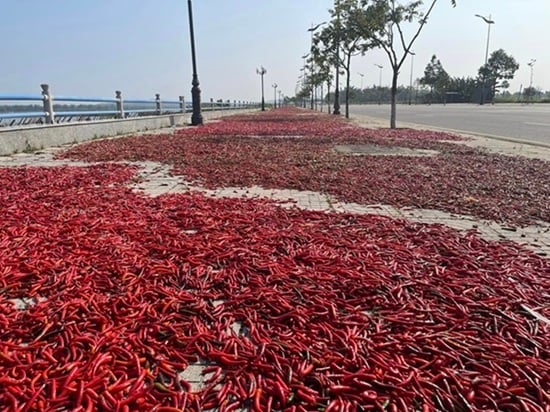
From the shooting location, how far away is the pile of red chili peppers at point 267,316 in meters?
2.02

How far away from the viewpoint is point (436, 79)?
107625 mm

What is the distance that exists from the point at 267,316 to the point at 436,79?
117 metres

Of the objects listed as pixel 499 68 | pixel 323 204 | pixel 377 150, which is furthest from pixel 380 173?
pixel 499 68

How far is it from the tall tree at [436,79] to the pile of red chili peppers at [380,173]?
104 m

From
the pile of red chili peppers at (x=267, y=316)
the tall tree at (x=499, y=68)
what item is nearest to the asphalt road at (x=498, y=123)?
the pile of red chili peppers at (x=267, y=316)

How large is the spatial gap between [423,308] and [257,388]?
1331mm

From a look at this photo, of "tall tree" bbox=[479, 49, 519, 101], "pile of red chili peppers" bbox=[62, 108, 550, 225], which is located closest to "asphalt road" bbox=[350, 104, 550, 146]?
"pile of red chili peppers" bbox=[62, 108, 550, 225]

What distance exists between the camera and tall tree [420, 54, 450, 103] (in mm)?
105938

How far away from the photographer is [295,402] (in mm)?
1979

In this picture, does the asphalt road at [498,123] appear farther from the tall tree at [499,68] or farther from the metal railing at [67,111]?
the tall tree at [499,68]

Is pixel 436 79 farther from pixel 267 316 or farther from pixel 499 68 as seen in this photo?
pixel 267 316

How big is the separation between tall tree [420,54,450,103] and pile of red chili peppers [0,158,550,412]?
110905 mm

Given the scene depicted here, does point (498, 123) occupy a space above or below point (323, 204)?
above

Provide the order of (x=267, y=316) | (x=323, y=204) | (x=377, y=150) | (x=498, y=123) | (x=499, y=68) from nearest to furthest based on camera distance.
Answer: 1. (x=267, y=316)
2. (x=323, y=204)
3. (x=377, y=150)
4. (x=498, y=123)
5. (x=499, y=68)
